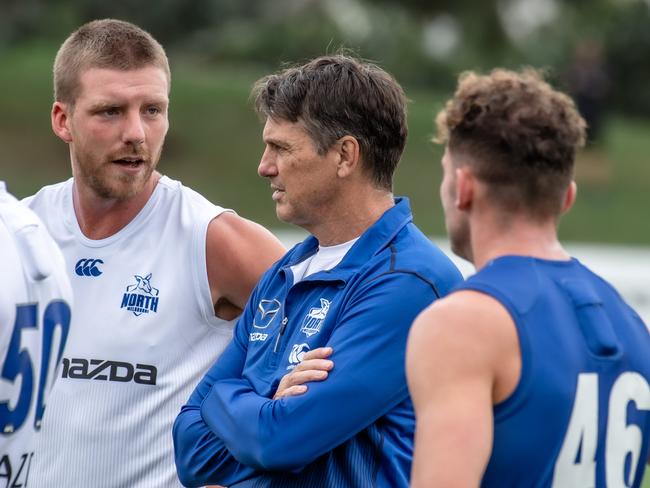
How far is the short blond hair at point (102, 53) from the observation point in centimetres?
445

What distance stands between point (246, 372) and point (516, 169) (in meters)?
1.23

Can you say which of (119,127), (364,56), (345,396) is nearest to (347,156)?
(345,396)

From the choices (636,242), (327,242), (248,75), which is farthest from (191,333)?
(248,75)

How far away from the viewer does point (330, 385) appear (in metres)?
3.52

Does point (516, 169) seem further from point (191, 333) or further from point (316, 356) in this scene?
point (191, 333)

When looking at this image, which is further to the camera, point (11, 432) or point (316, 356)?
point (316, 356)

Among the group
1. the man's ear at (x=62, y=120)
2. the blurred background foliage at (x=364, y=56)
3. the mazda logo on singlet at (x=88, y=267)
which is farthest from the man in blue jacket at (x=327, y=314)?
the blurred background foliage at (x=364, y=56)

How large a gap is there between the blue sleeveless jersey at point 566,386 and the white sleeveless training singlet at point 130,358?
162 cm

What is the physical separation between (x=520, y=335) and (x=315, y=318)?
1.01 m

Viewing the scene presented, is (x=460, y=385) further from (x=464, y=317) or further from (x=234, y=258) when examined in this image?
(x=234, y=258)

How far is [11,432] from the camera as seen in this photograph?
323 centimetres

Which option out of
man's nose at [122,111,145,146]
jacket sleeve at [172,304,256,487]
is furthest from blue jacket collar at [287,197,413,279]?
man's nose at [122,111,145,146]

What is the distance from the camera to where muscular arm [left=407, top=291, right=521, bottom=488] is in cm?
282

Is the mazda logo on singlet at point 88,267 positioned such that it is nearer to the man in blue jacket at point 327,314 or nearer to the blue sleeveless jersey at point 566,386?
the man in blue jacket at point 327,314
